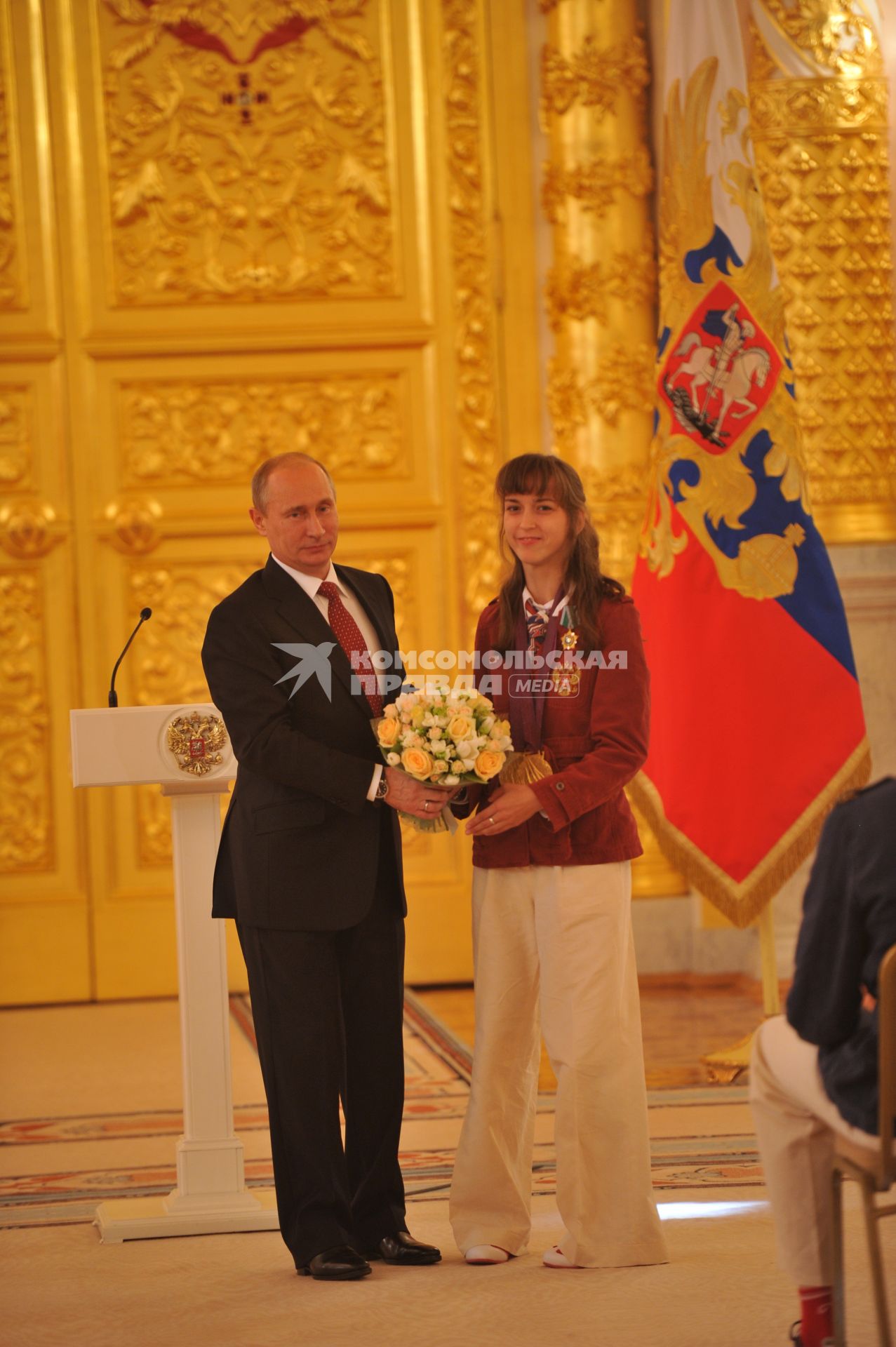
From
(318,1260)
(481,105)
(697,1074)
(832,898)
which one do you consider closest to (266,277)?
(481,105)

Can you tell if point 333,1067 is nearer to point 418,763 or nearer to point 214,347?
point 418,763

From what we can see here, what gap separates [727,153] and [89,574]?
302cm

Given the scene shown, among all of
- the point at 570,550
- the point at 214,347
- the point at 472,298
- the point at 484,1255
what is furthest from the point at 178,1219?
the point at 472,298

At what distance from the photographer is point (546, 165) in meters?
6.35

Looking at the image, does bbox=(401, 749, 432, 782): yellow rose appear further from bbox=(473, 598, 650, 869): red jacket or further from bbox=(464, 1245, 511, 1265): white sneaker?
bbox=(464, 1245, 511, 1265): white sneaker

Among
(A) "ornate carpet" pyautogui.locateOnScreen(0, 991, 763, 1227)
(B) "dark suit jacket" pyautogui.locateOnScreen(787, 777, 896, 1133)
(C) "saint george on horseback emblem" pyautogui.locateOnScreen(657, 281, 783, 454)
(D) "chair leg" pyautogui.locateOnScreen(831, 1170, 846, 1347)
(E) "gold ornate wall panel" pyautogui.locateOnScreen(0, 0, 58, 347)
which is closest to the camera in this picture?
(B) "dark suit jacket" pyautogui.locateOnScreen(787, 777, 896, 1133)

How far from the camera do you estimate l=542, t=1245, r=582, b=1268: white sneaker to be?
313cm

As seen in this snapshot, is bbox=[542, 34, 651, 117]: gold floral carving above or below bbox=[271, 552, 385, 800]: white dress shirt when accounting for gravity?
above

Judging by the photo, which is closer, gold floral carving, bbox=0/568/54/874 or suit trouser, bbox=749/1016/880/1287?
suit trouser, bbox=749/1016/880/1287

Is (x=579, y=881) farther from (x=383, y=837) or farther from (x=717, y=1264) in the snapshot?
(x=717, y=1264)

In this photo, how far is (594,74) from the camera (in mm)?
6250

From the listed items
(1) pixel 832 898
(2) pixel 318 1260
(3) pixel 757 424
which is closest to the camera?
(1) pixel 832 898

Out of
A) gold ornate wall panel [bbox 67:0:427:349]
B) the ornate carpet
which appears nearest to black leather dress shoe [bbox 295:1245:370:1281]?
the ornate carpet

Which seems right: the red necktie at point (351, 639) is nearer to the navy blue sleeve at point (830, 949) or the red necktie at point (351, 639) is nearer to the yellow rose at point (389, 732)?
the yellow rose at point (389, 732)
